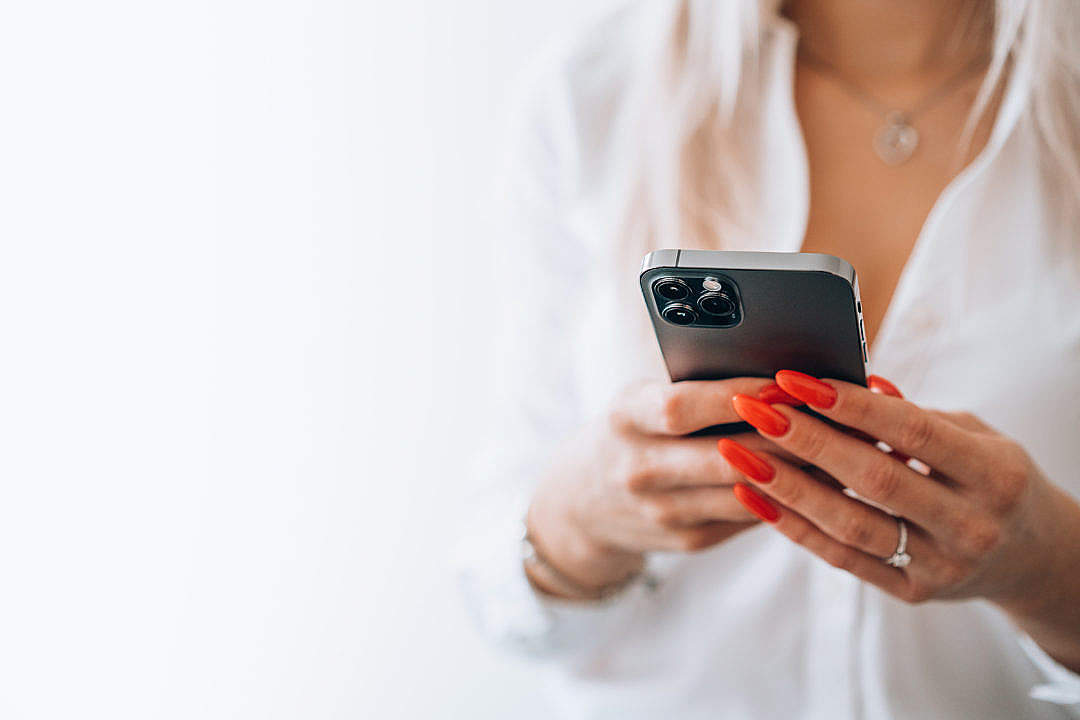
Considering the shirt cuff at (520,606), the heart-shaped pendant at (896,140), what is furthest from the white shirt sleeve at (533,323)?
the heart-shaped pendant at (896,140)

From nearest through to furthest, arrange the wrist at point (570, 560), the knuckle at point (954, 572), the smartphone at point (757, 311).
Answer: the smartphone at point (757, 311) → the knuckle at point (954, 572) → the wrist at point (570, 560)

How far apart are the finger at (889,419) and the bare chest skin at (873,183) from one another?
0.22 meters

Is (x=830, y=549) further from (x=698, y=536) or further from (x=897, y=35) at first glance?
(x=897, y=35)

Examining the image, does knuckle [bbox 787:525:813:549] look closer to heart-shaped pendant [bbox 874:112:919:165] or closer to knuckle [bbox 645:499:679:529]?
knuckle [bbox 645:499:679:529]

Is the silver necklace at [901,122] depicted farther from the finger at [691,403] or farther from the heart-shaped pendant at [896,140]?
the finger at [691,403]

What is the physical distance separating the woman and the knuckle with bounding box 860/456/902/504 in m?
0.03

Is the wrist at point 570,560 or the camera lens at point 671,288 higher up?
the camera lens at point 671,288

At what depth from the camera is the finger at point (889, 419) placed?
1.47 feet

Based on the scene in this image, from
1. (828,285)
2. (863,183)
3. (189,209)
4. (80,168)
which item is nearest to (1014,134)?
(863,183)

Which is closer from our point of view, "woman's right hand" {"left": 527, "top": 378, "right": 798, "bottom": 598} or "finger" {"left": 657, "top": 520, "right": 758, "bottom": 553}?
"woman's right hand" {"left": 527, "top": 378, "right": 798, "bottom": 598}

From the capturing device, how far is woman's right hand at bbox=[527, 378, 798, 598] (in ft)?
1.63

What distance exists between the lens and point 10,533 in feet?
3.86

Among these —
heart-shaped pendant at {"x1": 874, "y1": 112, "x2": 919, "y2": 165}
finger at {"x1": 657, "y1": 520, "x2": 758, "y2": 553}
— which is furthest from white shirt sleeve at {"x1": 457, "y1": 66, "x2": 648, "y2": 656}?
heart-shaped pendant at {"x1": 874, "y1": 112, "x2": 919, "y2": 165}

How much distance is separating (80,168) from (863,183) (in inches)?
39.8
